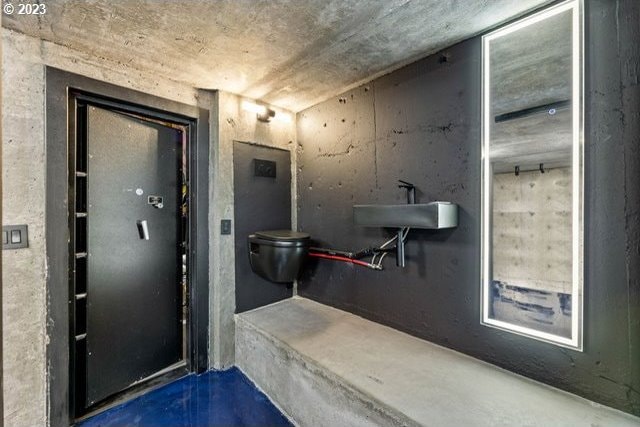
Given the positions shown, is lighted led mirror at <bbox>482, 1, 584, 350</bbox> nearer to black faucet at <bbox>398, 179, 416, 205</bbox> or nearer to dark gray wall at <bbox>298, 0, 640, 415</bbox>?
dark gray wall at <bbox>298, 0, 640, 415</bbox>

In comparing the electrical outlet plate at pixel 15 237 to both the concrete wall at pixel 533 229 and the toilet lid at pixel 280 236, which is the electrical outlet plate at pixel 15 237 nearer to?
the toilet lid at pixel 280 236

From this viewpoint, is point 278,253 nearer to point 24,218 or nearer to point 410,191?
point 410,191

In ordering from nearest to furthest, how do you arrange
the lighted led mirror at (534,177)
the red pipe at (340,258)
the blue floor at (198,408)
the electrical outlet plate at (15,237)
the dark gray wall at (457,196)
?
1. the dark gray wall at (457,196)
2. the lighted led mirror at (534,177)
3. the electrical outlet plate at (15,237)
4. the blue floor at (198,408)
5. the red pipe at (340,258)

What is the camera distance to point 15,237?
159 cm

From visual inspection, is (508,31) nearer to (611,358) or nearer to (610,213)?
(610,213)

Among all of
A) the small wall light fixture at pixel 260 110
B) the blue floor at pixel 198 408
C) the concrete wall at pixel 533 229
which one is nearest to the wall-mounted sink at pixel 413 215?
the concrete wall at pixel 533 229

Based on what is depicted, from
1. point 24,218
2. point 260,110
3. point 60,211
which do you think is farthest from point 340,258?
point 24,218

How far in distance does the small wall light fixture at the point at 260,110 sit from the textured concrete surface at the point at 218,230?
0.06 metres

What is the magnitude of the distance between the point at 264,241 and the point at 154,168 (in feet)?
2.98

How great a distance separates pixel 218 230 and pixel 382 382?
150 centimetres

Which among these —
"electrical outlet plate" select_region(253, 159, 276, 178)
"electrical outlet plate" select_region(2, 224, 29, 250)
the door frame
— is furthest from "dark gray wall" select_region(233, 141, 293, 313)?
"electrical outlet plate" select_region(2, 224, 29, 250)

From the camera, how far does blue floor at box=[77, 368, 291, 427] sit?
5.93ft

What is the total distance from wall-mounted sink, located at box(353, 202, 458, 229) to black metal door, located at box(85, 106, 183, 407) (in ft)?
4.62

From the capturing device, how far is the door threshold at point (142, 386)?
6.21 ft
